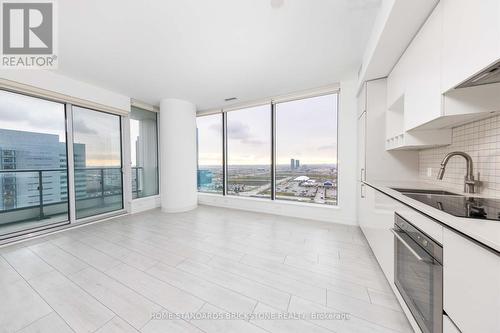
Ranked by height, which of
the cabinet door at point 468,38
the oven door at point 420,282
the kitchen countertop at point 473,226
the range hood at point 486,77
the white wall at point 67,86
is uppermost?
the white wall at point 67,86

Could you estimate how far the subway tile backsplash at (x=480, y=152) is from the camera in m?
1.29

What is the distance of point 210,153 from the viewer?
16.2 feet

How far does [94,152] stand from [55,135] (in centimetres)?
61

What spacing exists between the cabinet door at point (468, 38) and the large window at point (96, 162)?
5.02 metres

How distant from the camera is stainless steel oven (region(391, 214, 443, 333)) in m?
0.90

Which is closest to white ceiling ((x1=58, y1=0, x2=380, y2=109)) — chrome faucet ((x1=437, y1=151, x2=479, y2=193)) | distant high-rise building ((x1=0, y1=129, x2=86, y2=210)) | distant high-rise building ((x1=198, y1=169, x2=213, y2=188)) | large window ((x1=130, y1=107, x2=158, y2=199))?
large window ((x1=130, y1=107, x2=158, y2=199))

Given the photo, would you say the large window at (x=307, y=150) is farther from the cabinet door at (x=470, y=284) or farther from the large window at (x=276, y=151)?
the cabinet door at (x=470, y=284)

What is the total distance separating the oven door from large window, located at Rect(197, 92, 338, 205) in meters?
2.20

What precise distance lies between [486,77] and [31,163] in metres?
5.54

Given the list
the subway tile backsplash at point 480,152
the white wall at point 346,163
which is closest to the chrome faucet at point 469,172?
the subway tile backsplash at point 480,152

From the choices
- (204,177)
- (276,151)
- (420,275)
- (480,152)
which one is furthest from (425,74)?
(204,177)

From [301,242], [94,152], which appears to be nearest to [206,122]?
[94,152]

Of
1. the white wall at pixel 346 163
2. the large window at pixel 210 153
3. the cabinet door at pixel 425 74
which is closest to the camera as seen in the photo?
the cabinet door at pixel 425 74

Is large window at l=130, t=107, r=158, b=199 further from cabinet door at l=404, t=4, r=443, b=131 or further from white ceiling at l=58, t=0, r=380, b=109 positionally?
cabinet door at l=404, t=4, r=443, b=131
